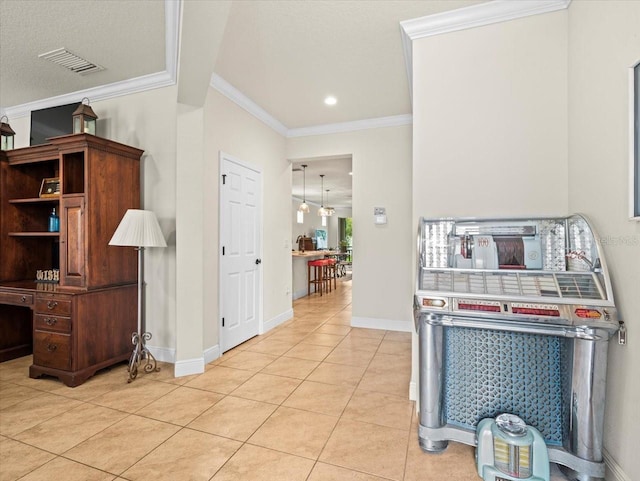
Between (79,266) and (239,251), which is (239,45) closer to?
(239,251)

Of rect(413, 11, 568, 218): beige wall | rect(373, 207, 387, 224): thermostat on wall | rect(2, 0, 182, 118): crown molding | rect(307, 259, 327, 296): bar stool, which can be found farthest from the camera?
rect(307, 259, 327, 296): bar stool

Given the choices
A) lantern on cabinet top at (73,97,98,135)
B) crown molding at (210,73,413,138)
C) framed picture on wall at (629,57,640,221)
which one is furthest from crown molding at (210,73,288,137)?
framed picture on wall at (629,57,640,221)

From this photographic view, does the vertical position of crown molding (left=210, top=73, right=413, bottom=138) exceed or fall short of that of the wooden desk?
it exceeds it

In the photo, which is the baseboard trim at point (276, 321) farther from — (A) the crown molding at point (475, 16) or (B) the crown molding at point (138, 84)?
(A) the crown molding at point (475, 16)

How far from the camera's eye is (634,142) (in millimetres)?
1377

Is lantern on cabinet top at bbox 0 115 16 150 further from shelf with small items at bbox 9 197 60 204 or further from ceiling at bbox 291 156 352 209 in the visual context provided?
ceiling at bbox 291 156 352 209

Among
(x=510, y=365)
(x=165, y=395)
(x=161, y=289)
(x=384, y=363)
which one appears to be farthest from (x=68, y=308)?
(x=510, y=365)

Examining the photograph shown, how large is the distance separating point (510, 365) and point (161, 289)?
3.11 meters

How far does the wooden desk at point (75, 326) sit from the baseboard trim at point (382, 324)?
2.82 meters

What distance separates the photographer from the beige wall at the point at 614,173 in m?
1.42

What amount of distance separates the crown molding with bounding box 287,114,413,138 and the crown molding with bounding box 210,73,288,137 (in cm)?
26

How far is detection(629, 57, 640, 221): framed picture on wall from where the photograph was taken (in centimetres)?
136

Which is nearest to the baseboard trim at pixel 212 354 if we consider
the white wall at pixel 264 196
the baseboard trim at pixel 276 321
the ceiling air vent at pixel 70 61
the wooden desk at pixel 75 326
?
the white wall at pixel 264 196

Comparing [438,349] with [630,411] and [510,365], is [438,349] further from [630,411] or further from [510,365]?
[630,411]
